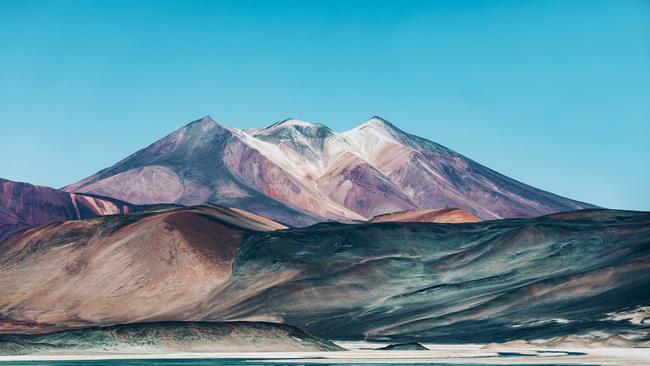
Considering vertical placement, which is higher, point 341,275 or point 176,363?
point 341,275

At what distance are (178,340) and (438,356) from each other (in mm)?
21926

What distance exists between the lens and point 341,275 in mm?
165375

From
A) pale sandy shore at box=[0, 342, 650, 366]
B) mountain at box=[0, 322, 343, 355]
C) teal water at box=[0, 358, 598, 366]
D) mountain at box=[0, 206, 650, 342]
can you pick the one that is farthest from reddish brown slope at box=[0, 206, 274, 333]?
teal water at box=[0, 358, 598, 366]

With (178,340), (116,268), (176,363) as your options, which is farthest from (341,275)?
(176,363)

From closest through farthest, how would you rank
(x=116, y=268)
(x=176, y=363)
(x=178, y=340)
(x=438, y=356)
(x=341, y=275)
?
(x=176, y=363), (x=438, y=356), (x=178, y=340), (x=341, y=275), (x=116, y=268)

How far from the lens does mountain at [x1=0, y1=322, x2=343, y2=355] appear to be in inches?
4131

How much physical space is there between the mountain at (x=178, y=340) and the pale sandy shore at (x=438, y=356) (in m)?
2.14

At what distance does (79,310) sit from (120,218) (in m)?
32.9

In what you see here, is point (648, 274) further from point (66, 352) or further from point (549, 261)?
point (66, 352)

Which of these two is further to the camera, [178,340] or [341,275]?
[341,275]

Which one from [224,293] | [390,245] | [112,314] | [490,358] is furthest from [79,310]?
[490,358]

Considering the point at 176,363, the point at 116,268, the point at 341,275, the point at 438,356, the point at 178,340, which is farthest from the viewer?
the point at 116,268

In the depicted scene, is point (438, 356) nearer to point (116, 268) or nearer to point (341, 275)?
point (341, 275)

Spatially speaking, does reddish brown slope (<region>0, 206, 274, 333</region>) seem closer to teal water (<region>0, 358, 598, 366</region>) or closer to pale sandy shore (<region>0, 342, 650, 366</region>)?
pale sandy shore (<region>0, 342, 650, 366</region>)
